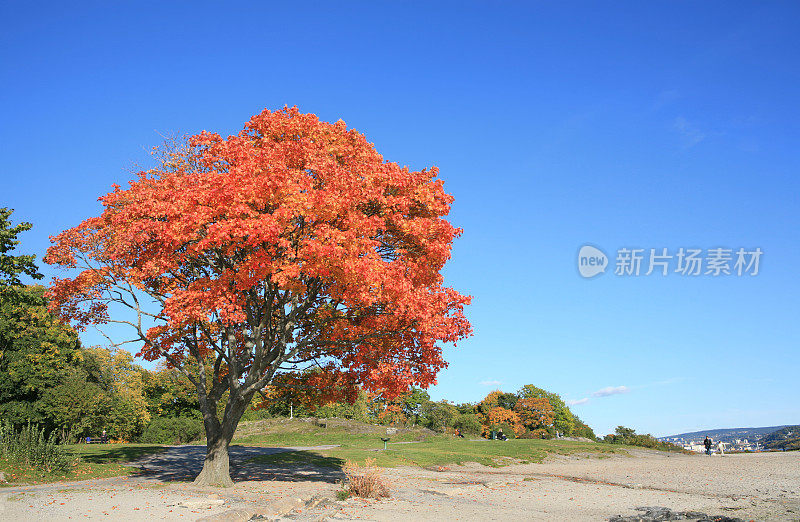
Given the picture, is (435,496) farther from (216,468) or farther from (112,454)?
(112,454)

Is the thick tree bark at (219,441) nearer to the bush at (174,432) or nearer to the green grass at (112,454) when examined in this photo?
the green grass at (112,454)

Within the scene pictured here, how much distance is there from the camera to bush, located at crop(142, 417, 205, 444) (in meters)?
43.3

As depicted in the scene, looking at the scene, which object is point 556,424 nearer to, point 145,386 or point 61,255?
point 145,386

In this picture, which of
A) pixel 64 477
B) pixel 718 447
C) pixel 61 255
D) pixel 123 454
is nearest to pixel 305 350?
pixel 61 255

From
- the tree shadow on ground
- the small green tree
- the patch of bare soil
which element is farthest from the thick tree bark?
the small green tree

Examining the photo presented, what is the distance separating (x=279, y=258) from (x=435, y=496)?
8631mm

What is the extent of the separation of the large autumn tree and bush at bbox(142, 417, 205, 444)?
28.0 m

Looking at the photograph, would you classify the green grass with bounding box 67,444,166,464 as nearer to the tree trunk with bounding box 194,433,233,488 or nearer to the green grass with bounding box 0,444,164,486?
the green grass with bounding box 0,444,164,486

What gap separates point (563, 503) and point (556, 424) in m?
71.2

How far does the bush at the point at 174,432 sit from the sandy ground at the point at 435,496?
1934 centimetres

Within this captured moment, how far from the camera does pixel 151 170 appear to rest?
18625mm

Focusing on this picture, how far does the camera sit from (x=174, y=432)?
144 feet

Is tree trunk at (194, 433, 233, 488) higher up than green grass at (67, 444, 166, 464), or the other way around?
tree trunk at (194, 433, 233, 488)

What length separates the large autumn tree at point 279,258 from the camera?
14523 mm
